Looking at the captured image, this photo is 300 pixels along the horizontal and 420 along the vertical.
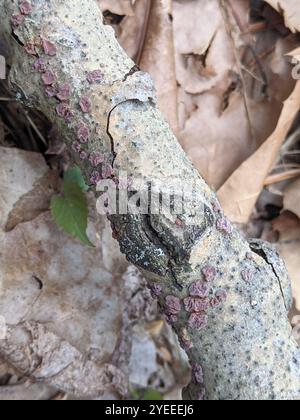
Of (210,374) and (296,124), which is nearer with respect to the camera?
(210,374)

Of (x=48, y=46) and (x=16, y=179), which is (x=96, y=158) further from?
(x=16, y=179)

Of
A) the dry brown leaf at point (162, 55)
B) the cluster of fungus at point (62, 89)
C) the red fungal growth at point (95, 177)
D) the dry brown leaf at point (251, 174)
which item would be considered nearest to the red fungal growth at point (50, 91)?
the cluster of fungus at point (62, 89)

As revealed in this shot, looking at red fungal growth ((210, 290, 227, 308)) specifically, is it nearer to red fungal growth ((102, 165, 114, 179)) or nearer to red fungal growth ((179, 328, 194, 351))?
red fungal growth ((179, 328, 194, 351))

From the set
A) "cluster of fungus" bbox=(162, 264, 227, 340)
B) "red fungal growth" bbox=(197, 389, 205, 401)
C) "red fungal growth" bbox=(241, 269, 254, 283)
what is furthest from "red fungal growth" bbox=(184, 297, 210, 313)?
"red fungal growth" bbox=(197, 389, 205, 401)
